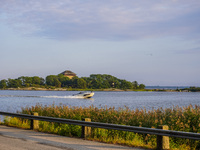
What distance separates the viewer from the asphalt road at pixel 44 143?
1038 cm

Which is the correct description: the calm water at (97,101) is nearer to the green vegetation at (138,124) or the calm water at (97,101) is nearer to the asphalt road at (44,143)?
the green vegetation at (138,124)

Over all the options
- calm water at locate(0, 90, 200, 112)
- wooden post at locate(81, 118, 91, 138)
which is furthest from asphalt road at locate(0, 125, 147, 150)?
calm water at locate(0, 90, 200, 112)

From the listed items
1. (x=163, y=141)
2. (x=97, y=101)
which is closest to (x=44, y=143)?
(x=163, y=141)

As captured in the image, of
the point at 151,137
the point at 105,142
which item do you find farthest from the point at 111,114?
the point at 105,142

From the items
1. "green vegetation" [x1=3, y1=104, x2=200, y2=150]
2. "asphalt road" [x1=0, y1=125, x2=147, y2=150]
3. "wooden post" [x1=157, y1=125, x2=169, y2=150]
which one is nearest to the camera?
"wooden post" [x1=157, y1=125, x2=169, y2=150]

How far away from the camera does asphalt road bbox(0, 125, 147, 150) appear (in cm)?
1038

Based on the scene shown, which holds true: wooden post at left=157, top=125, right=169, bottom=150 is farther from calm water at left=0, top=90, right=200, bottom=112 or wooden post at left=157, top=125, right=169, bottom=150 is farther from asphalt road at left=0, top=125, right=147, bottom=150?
calm water at left=0, top=90, right=200, bottom=112

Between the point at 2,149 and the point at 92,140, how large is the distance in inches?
141

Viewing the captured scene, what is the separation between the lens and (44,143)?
11203 mm

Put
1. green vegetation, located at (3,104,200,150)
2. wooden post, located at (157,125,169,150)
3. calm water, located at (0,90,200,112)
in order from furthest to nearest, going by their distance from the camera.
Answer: calm water, located at (0,90,200,112) < green vegetation, located at (3,104,200,150) < wooden post, located at (157,125,169,150)

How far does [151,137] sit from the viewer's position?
13.2 metres

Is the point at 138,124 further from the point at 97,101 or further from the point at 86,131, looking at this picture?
the point at 97,101

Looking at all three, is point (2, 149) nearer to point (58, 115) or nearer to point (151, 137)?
point (151, 137)

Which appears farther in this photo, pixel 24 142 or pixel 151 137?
pixel 151 137
